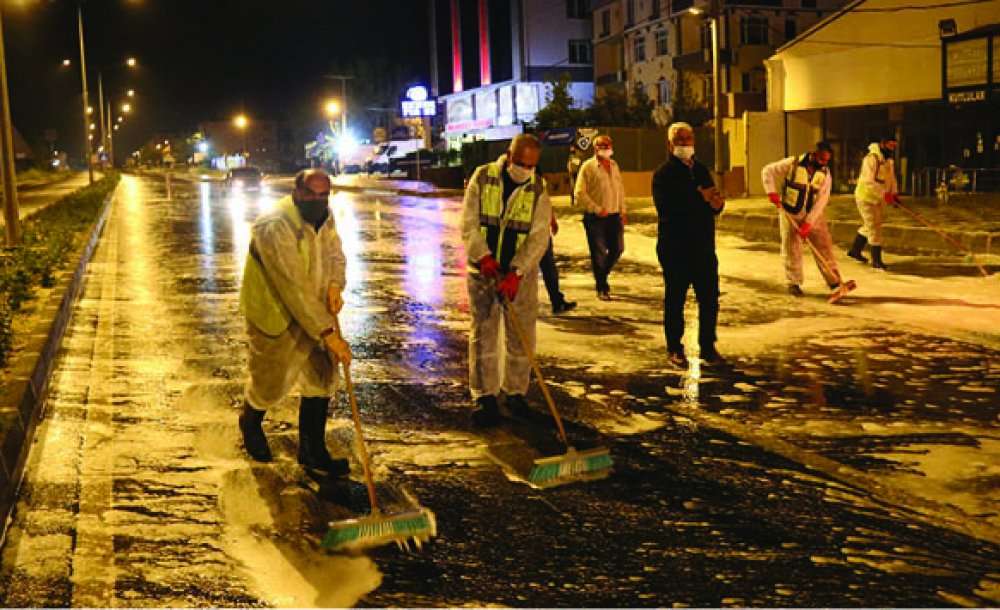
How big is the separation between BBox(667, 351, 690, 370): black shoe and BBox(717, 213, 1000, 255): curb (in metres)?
9.42

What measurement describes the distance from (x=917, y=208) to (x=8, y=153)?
1799 cm

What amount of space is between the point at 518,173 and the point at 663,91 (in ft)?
173

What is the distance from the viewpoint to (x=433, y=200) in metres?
39.0

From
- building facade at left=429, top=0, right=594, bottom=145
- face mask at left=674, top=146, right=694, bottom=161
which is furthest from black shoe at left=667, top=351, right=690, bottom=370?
building facade at left=429, top=0, right=594, bottom=145

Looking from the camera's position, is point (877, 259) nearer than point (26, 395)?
No

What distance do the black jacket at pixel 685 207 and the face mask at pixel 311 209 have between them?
3.55 metres

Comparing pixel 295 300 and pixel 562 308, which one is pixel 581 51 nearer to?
pixel 562 308

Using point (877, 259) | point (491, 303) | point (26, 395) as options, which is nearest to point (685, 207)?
point (491, 303)

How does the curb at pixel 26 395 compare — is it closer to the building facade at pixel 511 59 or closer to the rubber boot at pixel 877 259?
the rubber boot at pixel 877 259

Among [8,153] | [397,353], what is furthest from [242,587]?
[8,153]

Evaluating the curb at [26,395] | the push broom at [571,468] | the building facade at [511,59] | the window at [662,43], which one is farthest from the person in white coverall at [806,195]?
the building facade at [511,59]

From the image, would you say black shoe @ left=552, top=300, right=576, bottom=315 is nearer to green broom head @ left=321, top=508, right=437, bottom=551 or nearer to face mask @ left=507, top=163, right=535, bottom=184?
face mask @ left=507, top=163, right=535, bottom=184

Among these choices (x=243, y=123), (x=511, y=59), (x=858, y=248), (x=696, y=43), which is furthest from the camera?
(x=243, y=123)

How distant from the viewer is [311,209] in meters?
5.84
